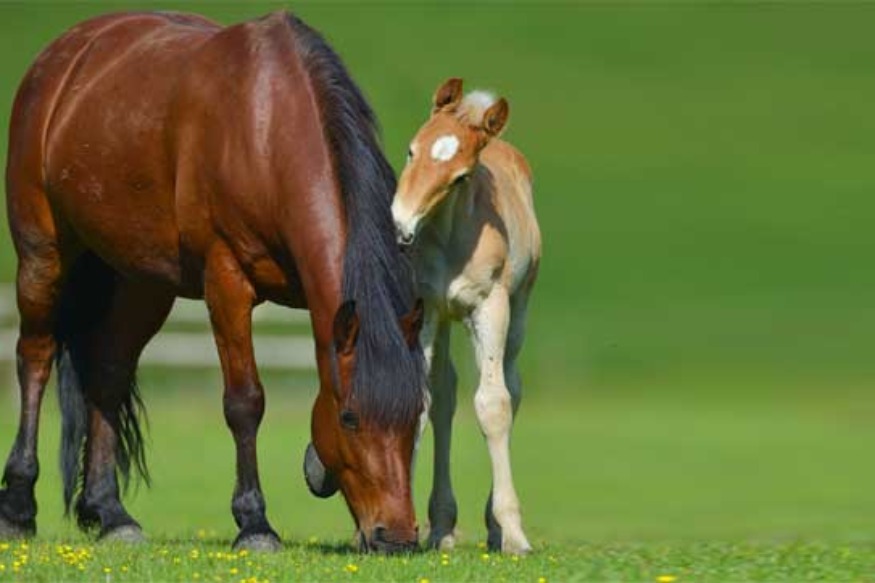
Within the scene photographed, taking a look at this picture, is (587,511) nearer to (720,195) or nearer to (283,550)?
(283,550)

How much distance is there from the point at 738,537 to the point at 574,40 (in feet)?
158

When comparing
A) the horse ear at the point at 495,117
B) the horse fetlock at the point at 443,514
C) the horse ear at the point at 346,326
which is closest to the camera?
the horse ear at the point at 346,326

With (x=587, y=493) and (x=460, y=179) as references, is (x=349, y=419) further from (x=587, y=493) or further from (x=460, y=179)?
(x=587, y=493)

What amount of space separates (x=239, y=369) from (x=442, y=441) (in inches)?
42.0

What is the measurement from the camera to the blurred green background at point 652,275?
62.6 feet

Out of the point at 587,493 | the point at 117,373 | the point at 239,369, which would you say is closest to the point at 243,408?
the point at 239,369

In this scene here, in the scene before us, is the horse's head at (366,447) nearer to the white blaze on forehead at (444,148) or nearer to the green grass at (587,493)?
the green grass at (587,493)

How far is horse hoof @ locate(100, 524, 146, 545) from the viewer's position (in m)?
11.1

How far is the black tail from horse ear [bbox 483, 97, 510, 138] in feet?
10.7

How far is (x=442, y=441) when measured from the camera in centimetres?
1033

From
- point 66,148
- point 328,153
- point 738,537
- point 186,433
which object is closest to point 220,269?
point 328,153

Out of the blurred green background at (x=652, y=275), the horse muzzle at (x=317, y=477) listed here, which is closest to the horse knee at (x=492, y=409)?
the horse muzzle at (x=317, y=477)

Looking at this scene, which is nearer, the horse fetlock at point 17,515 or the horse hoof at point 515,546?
the horse hoof at point 515,546

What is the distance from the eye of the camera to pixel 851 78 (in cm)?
5794
